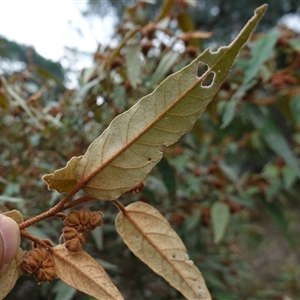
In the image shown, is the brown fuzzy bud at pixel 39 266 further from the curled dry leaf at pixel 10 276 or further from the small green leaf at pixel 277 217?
the small green leaf at pixel 277 217

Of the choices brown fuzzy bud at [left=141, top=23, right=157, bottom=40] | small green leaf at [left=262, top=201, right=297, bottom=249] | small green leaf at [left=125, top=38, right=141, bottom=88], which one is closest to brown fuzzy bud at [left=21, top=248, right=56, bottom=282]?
small green leaf at [left=125, top=38, right=141, bottom=88]

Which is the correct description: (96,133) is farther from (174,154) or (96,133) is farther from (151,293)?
(151,293)

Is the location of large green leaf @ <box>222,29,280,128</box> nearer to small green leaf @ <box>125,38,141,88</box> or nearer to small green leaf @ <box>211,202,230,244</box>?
small green leaf @ <box>125,38,141,88</box>

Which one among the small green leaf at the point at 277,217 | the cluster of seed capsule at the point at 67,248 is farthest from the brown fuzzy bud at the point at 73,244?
the small green leaf at the point at 277,217

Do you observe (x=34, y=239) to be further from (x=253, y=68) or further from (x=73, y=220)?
(x=253, y=68)

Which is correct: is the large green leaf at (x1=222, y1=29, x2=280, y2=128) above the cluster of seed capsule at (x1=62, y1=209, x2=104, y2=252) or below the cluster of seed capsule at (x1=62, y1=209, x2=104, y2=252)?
above

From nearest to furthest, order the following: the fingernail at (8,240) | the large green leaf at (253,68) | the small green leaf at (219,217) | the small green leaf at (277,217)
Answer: the fingernail at (8,240) → the large green leaf at (253,68) → the small green leaf at (219,217) → the small green leaf at (277,217)

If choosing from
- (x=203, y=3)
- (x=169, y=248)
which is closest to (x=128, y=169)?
(x=169, y=248)
